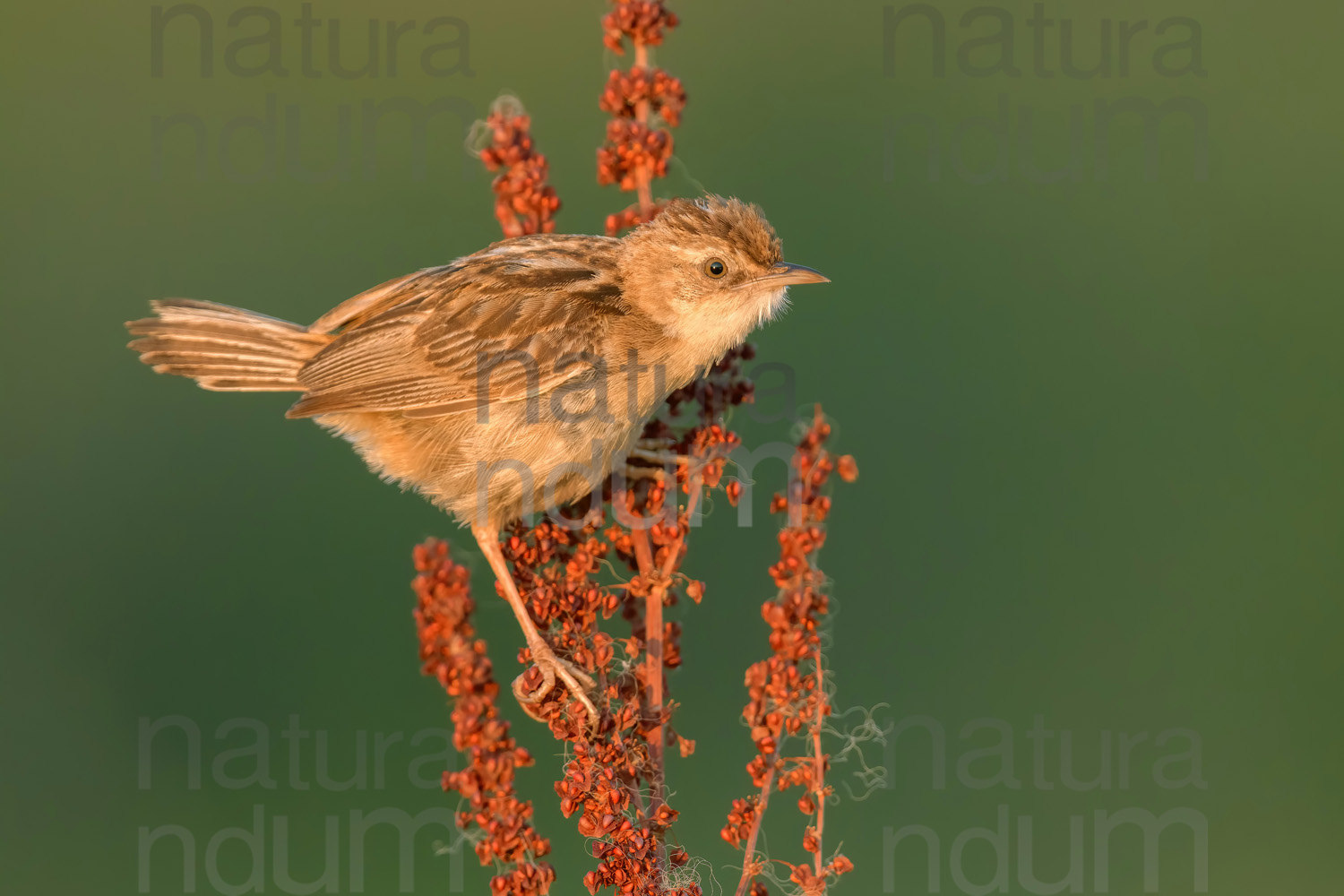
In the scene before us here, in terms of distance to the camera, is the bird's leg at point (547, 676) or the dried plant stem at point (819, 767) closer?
the dried plant stem at point (819, 767)

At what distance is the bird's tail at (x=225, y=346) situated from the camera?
4.33m

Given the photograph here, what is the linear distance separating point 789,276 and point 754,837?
1.82m

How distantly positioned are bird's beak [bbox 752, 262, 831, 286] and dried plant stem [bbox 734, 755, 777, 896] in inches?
62.1

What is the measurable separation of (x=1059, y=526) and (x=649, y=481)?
3513mm

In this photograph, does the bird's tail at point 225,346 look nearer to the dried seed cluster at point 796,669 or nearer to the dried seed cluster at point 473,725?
the dried seed cluster at point 473,725

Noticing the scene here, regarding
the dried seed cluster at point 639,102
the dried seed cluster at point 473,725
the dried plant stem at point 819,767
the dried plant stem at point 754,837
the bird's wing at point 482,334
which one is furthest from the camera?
the bird's wing at point 482,334

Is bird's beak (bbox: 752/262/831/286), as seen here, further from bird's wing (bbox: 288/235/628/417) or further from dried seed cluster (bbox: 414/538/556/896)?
dried seed cluster (bbox: 414/538/556/896)

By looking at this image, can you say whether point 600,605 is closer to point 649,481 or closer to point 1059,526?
point 649,481

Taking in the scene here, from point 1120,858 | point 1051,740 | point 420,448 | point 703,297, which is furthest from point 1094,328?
point 420,448

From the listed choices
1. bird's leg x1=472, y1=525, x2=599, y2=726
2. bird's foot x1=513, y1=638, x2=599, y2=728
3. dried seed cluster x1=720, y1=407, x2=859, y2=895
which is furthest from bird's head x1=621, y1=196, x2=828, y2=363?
bird's foot x1=513, y1=638, x2=599, y2=728

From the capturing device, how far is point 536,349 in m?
3.91

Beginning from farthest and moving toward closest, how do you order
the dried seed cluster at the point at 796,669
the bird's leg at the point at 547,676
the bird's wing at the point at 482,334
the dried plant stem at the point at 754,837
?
the bird's wing at the point at 482,334 < the bird's leg at the point at 547,676 < the dried seed cluster at the point at 796,669 < the dried plant stem at the point at 754,837

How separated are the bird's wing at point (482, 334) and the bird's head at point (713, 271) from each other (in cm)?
24

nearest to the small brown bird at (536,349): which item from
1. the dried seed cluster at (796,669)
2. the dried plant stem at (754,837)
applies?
the dried seed cluster at (796,669)
